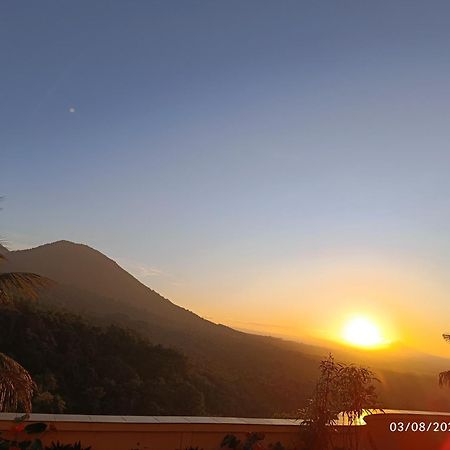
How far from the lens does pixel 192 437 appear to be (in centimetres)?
611

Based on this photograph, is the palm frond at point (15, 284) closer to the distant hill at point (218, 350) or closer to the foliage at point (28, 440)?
the distant hill at point (218, 350)

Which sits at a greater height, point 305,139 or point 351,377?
point 305,139

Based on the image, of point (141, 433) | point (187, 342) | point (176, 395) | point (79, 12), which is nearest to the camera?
point (141, 433)

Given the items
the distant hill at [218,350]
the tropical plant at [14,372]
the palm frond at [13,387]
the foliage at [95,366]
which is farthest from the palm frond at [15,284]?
the foliage at [95,366]

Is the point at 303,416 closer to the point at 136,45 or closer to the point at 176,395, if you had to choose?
the point at 136,45

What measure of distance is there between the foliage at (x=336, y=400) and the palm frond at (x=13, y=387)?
465cm

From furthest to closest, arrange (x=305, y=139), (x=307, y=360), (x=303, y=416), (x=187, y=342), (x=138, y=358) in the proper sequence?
1. (x=187, y=342)
2. (x=307, y=360)
3. (x=138, y=358)
4. (x=305, y=139)
5. (x=303, y=416)

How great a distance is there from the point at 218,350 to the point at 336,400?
58.4 metres

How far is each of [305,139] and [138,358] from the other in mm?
30480

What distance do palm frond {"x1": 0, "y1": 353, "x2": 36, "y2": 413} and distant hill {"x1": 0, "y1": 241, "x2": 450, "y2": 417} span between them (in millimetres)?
2211

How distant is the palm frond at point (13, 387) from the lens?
8188mm

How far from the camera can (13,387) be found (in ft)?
27.0

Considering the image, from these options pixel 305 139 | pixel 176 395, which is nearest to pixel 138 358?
pixel 176 395

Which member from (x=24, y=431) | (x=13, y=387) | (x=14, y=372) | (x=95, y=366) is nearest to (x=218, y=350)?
(x=95, y=366)
